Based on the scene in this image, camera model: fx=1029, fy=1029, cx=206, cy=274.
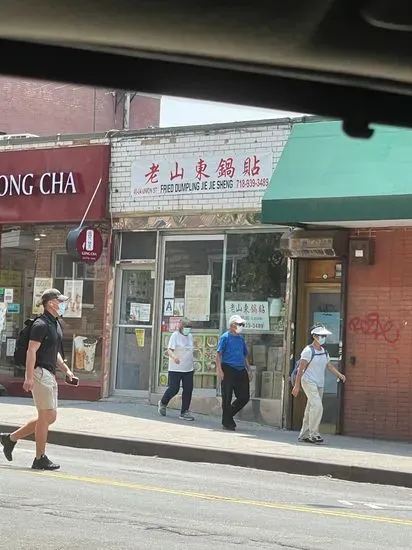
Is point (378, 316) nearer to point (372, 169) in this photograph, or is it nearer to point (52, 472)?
point (372, 169)

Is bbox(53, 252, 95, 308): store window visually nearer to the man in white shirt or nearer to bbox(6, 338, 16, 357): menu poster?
bbox(6, 338, 16, 357): menu poster

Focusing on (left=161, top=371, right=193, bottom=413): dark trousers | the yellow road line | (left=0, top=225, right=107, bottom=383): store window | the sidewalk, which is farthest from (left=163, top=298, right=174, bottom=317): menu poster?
the yellow road line

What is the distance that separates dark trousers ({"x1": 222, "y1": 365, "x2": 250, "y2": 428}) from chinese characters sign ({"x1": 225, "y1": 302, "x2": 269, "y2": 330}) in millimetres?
1520

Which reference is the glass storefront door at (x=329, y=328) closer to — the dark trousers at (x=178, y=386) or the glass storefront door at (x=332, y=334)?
the glass storefront door at (x=332, y=334)

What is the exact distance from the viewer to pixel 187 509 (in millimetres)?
8891

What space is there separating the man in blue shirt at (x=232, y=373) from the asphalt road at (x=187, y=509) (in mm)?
3157

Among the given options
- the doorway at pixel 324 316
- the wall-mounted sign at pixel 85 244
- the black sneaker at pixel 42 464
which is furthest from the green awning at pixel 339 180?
the black sneaker at pixel 42 464

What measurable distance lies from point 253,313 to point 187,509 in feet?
26.4

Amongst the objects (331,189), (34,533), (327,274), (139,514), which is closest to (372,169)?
(331,189)

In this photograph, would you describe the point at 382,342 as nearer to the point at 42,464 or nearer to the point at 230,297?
the point at 230,297

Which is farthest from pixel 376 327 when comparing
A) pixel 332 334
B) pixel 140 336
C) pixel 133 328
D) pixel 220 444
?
pixel 133 328

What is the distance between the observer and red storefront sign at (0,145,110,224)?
18438 millimetres

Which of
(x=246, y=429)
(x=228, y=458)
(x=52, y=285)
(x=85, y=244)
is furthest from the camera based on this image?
(x=52, y=285)

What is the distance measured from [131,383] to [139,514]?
980cm
